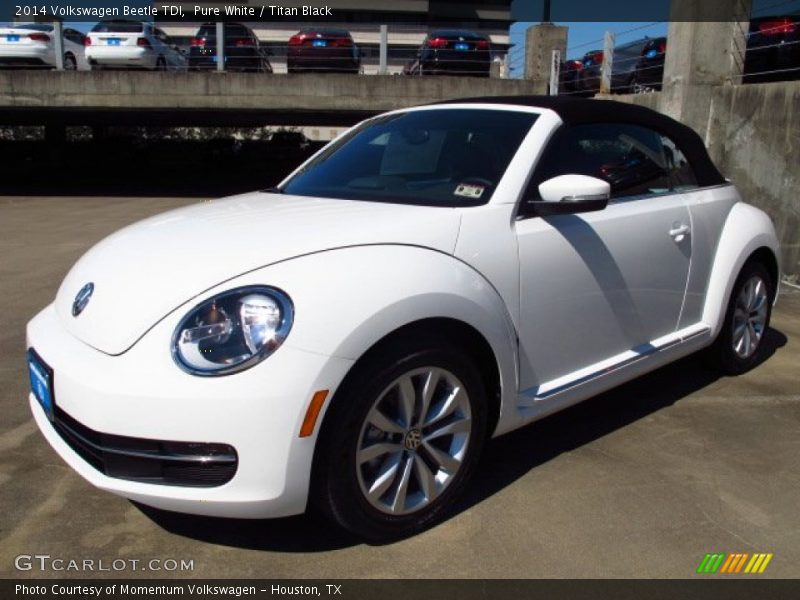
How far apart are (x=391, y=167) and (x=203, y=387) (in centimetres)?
165

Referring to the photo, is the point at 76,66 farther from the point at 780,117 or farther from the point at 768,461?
the point at 768,461

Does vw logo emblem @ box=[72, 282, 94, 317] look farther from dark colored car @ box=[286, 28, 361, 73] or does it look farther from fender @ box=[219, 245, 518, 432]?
dark colored car @ box=[286, 28, 361, 73]

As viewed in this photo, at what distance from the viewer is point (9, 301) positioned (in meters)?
6.13

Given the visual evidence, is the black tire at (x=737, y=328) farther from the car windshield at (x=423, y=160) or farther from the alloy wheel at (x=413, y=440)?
the alloy wheel at (x=413, y=440)

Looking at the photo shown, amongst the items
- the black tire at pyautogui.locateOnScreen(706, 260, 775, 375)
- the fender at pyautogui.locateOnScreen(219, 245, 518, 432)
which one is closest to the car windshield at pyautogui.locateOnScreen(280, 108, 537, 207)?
the fender at pyautogui.locateOnScreen(219, 245, 518, 432)

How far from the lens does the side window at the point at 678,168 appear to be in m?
3.89

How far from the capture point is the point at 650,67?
11664mm

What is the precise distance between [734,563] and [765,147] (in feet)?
20.1

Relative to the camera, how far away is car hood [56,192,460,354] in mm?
2383

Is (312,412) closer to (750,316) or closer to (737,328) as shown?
(737,328)
